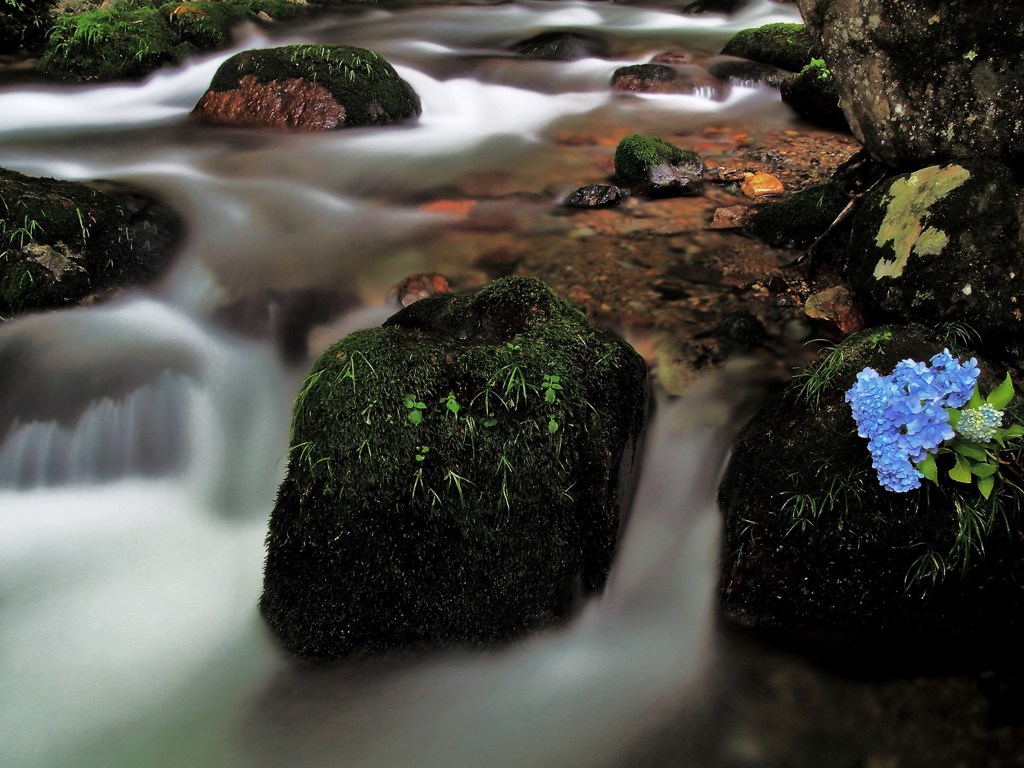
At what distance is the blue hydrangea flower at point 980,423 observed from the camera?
2.91m

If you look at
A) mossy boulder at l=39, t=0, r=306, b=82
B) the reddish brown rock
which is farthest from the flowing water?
mossy boulder at l=39, t=0, r=306, b=82

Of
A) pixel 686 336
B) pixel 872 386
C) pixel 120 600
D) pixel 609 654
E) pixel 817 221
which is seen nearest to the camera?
pixel 872 386

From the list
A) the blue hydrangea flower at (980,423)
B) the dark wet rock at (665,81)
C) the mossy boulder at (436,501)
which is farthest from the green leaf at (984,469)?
the dark wet rock at (665,81)

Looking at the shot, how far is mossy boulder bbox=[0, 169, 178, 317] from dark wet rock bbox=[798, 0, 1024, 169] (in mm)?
4846

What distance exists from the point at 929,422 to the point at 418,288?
328 cm

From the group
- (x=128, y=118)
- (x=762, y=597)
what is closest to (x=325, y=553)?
(x=762, y=597)

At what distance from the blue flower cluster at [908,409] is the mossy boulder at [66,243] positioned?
4710mm

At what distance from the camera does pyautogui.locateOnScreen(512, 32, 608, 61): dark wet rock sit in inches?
406

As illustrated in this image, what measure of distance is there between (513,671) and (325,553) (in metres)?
1.00

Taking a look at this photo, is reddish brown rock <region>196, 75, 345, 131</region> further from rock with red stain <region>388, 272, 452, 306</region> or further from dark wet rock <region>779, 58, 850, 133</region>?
dark wet rock <region>779, 58, 850, 133</region>

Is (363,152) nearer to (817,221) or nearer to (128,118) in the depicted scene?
(128,118)

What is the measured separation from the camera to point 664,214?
6.05 m

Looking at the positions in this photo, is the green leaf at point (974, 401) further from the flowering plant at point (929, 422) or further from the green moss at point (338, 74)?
the green moss at point (338, 74)

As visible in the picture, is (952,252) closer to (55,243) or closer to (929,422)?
(929,422)
